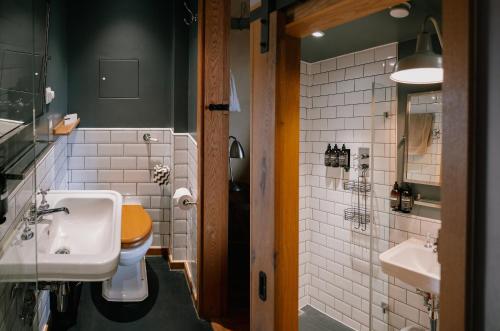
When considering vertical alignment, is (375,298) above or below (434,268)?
below

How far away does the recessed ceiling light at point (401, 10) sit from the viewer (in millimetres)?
1980

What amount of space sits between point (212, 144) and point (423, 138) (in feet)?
4.84

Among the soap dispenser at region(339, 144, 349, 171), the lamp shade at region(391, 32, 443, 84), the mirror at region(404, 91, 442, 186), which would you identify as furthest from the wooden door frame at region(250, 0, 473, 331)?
the soap dispenser at region(339, 144, 349, 171)

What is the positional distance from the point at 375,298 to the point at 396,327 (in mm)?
242

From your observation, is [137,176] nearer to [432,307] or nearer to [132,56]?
[132,56]

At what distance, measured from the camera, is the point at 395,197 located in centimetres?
258

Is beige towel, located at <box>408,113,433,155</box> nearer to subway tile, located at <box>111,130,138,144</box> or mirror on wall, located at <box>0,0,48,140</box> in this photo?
mirror on wall, located at <box>0,0,48,140</box>

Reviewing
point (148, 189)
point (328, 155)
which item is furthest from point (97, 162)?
point (328, 155)

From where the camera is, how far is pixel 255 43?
122cm

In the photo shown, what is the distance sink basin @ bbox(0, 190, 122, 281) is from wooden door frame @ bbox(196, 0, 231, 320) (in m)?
0.61

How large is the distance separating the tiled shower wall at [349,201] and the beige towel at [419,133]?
144mm

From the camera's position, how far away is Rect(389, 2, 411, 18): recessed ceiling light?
6.50 ft

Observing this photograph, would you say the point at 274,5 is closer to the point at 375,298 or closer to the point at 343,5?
the point at 343,5

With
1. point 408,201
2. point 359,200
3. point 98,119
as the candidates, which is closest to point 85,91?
point 98,119
